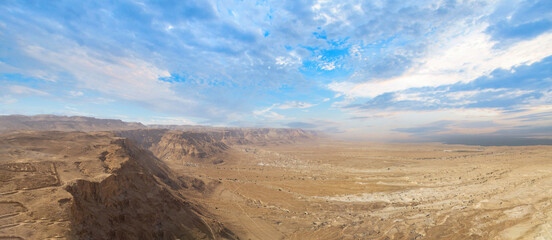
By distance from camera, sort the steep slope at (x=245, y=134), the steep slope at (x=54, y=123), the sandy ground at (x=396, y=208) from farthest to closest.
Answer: the steep slope at (x=245, y=134) < the steep slope at (x=54, y=123) < the sandy ground at (x=396, y=208)

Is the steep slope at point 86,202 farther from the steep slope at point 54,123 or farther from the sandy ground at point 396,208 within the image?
the steep slope at point 54,123

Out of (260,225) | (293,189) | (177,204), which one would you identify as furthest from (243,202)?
(177,204)

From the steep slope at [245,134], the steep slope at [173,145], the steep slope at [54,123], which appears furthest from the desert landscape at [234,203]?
the steep slope at [245,134]

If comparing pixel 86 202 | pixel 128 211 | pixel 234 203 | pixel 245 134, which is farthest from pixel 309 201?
pixel 245 134

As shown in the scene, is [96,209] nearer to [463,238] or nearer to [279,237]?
[279,237]

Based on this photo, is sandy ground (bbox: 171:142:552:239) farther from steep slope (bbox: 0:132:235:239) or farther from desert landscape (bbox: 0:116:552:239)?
steep slope (bbox: 0:132:235:239)

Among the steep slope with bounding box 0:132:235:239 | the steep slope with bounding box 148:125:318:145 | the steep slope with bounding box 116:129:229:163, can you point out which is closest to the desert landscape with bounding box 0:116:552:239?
the steep slope with bounding box 0:132:235:239
